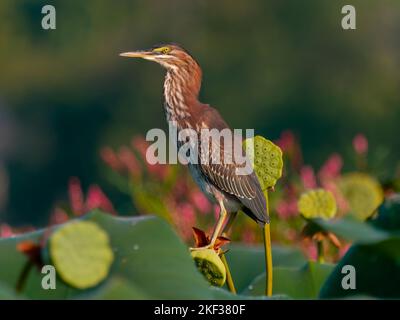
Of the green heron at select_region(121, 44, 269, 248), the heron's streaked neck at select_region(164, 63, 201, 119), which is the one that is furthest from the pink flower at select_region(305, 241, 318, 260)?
the heron's streaked neck at select_region(164, 63, 201, 119)

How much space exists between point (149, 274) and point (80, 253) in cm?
21

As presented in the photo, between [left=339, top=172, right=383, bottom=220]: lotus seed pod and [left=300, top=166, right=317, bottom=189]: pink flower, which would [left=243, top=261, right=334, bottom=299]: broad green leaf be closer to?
[left=339, top=172, right=383, bottom=220]: lotus seed pod

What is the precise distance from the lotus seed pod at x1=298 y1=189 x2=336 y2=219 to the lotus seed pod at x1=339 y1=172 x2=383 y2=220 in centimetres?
147

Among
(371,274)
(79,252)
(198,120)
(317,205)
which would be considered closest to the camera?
(79,252)

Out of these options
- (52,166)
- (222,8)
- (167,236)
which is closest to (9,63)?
(52,166)

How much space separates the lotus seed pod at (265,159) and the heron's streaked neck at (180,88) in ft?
3.82

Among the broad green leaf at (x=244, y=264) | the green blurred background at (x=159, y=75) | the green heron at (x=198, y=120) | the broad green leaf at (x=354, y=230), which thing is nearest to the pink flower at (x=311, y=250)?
the green heron at (x=198, y=120)

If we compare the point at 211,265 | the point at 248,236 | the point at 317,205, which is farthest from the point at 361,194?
the point at 211,265

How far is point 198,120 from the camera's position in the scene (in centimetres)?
394

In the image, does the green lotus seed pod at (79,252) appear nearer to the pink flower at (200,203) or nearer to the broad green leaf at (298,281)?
the broad green leaf at (298,281)

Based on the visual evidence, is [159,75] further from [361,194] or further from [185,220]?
[361,194]

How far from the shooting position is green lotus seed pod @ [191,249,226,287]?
268 cm

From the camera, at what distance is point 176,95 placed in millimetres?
4090

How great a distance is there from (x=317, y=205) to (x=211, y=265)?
1.73 ft
